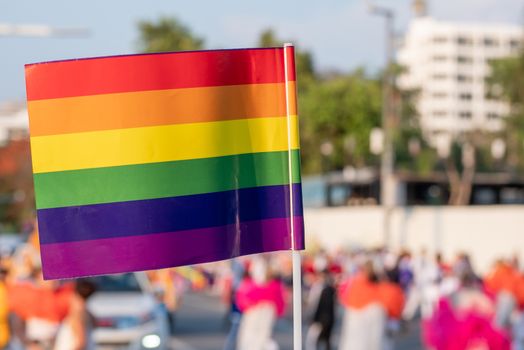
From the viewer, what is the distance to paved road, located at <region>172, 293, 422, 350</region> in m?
22.6

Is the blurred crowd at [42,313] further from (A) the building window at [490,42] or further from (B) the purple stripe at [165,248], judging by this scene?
(A) the building window at [490,42]

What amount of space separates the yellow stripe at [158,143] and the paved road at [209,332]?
1654 cm

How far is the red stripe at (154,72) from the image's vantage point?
4.96 meters

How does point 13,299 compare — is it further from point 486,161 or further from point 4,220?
point 4,220

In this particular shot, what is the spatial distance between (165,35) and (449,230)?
52.2 m

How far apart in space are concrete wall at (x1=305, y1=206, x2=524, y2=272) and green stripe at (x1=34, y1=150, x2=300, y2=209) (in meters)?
26.7

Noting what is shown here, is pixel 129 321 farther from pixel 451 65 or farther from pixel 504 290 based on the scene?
pixel 451 65

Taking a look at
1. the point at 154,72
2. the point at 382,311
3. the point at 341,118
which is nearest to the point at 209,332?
the point at 382,311

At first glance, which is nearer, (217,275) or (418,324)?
(418,324)

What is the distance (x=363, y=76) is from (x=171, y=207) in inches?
2837

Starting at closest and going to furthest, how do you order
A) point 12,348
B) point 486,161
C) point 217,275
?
point 12,348 → point 217,275 → point 486,161

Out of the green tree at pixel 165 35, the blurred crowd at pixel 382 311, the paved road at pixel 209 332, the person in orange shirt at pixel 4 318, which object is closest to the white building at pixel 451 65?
the green tree at pixel 165 35

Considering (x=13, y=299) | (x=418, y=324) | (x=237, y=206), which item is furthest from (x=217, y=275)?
(x=237, y=206)

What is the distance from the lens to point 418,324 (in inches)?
1189
